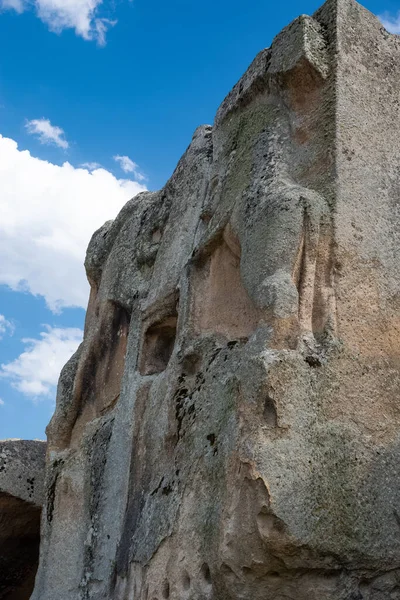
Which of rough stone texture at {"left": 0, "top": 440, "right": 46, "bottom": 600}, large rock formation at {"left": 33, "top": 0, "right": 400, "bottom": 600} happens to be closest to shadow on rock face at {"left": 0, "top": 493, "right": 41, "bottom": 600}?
rough stone texture at {"left": 0, "top": 440, "right": 46, "bottom": 600}

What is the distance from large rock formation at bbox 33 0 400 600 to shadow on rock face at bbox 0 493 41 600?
0.83 meters

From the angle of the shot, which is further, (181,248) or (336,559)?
(181,248)

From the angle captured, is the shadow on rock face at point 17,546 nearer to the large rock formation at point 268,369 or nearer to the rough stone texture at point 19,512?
the rough stone texture at point 19,512

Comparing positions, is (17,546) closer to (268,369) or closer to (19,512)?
(19,512)

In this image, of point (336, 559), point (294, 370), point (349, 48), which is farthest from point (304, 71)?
point (336, 559)

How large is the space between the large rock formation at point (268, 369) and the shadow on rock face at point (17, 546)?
83cm

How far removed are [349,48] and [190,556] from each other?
3.39m

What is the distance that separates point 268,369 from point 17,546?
4.61 meters

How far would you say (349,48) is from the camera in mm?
5312

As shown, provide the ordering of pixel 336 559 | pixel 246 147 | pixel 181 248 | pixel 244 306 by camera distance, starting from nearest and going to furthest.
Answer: pixel 336 559, pixel 244 306, pixel 246 147, pixel 181 248

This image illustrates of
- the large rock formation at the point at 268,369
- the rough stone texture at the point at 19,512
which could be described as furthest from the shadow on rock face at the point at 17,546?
the large rock formation at the point at 268,369

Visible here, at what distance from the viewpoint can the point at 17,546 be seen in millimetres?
7773

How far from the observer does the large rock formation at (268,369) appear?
404 centimetres

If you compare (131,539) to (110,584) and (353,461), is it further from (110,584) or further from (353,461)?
(353,461)
